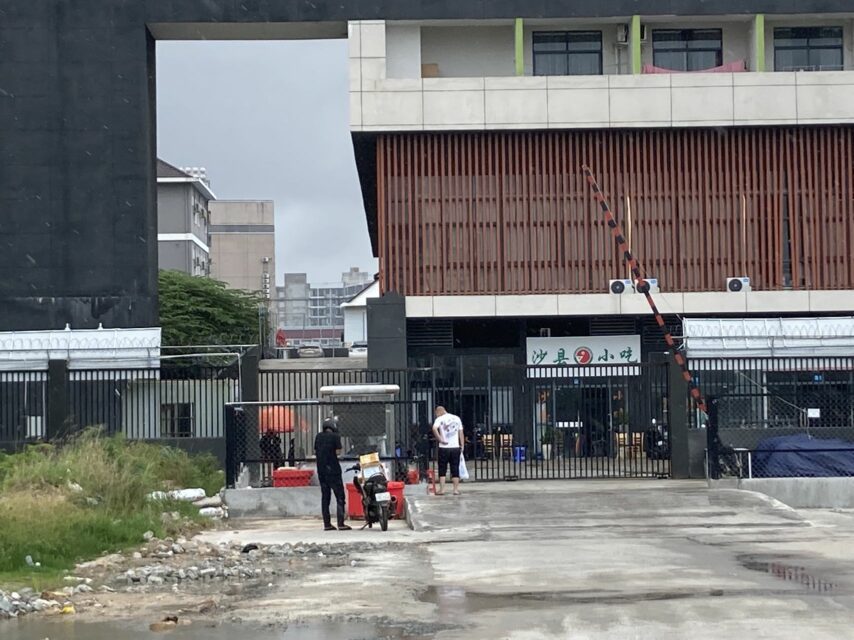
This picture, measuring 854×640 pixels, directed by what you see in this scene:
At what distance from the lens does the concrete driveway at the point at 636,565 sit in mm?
10875

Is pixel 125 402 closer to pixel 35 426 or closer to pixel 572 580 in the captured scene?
pixel 35 426

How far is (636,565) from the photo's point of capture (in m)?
14.5

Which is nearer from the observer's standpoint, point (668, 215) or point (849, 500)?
point (849, 500)

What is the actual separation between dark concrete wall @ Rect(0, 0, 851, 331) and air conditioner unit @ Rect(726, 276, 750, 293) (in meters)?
8.05

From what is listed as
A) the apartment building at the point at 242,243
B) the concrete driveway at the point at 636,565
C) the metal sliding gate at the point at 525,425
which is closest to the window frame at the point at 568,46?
the metal sliding gate at the point at 525,425

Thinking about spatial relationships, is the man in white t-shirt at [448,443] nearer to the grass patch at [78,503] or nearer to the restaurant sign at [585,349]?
the grass patch at [78,503]

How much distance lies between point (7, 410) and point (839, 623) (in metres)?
22.5

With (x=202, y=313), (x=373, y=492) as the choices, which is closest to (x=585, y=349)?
(x=373, y=492)

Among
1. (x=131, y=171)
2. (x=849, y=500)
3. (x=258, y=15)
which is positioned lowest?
(x=849, y=500)

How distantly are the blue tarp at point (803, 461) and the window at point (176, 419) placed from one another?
12.4 metres

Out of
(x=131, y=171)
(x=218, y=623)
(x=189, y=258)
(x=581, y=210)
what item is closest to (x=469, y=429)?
(x=581, y=210)

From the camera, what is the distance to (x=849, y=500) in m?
22.8

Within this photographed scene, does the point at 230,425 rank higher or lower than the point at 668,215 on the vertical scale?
A: lower

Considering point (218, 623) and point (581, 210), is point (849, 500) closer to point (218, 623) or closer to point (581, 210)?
point (218, 623)
